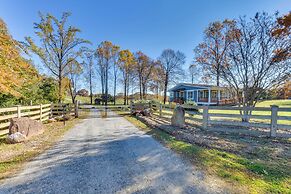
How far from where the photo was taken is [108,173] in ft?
10.2

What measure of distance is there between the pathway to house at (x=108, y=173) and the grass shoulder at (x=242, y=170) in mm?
378

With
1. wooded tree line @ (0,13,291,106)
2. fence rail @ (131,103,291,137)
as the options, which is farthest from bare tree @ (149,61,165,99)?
fence rail @ (131,103,291,137)

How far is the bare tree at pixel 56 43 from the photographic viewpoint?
1233 centimetres

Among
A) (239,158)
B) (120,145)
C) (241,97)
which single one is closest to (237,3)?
(241,97)

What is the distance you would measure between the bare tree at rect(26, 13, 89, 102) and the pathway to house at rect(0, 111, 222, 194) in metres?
10.6

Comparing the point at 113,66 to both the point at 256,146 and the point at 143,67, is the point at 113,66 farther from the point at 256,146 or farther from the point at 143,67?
the point at 256,146

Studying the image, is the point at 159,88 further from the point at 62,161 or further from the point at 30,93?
the point at 62,161

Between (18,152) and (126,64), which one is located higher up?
(126,64)

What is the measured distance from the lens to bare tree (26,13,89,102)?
12.3 meters

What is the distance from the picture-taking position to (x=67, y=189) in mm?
2539

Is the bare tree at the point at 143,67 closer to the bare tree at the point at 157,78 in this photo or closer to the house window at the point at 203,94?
the bare tree at the point at 157,78

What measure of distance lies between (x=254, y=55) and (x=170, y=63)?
832 inches

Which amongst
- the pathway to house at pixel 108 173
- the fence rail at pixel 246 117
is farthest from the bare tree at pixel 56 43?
the pathway to house at pixel 108 173

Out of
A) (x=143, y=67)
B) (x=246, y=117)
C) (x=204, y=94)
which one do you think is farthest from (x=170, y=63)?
(x=246, y=117)
